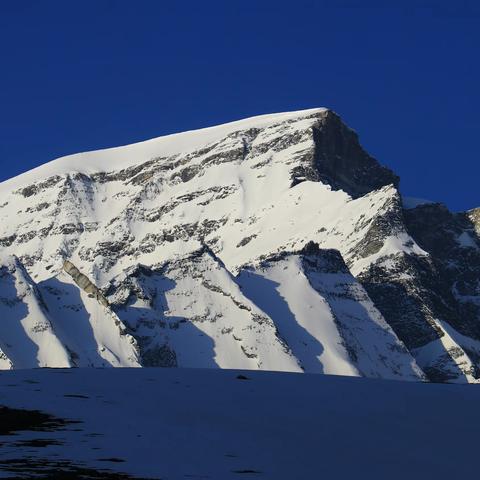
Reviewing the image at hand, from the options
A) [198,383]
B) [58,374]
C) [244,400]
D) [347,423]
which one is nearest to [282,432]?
[347,423]

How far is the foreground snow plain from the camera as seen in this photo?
96.6 feet

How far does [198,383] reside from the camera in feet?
141

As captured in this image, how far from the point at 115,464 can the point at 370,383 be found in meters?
17.9

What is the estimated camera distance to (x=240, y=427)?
34.2m

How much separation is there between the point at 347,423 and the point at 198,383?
838 centimetres

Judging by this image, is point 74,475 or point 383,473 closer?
point 74,475

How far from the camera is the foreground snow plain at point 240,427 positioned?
29453 mm

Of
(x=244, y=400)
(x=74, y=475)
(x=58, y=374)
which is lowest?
(x=74, y=475)

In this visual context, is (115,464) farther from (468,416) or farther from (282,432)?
(468,416)

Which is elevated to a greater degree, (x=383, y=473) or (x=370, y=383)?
(x=370, y=383)

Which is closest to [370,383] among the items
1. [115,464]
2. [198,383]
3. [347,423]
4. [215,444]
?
[198,383]

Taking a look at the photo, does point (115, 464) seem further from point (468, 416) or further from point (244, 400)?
point (468, 416)

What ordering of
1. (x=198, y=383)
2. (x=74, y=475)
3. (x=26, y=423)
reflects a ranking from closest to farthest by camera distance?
(x=74, y=475) < (x=26, y=423) < (x=198, y=383)

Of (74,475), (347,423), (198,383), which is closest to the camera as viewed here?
(74,475)
